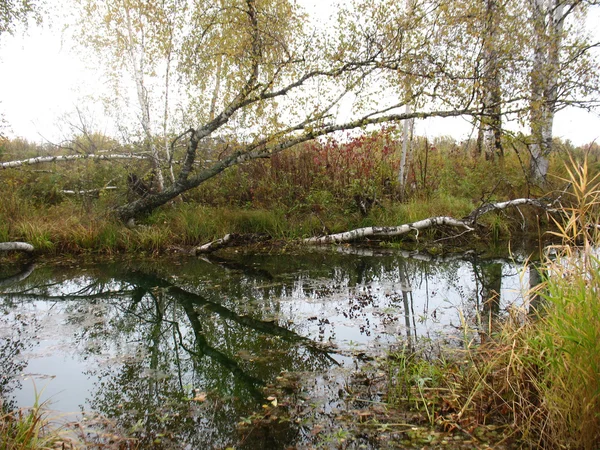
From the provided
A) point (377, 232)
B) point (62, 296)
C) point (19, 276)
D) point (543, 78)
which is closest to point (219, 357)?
point (62, 296)

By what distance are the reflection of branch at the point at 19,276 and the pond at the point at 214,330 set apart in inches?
0.7

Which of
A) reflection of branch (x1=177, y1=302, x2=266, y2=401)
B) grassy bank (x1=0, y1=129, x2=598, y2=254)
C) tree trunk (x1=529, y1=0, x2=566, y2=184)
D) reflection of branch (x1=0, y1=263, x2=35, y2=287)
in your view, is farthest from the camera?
grassy bank (x1=0, y1=129, x2=598, y2=254)

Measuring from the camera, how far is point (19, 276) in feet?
23.4

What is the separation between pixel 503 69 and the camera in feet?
24.6

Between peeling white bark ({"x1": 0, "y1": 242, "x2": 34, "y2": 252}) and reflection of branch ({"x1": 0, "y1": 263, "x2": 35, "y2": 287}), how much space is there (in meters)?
0.41

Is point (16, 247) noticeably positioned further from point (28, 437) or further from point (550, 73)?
point (550, 73)

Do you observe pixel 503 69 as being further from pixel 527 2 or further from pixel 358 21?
pixel 527 2

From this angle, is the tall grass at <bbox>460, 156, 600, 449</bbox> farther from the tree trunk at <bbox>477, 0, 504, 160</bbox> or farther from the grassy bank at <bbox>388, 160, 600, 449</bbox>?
the tree trunk at <bbox>477, 0, 504, 160</bbox>

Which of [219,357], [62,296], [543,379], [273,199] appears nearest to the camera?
[543,379]

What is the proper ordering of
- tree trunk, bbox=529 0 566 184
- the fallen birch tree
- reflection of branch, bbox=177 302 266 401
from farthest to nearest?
the fallen birch tree < tree trunk, bbox=529 0 566 184 < reflection of branch, bbox=177 302 266 401

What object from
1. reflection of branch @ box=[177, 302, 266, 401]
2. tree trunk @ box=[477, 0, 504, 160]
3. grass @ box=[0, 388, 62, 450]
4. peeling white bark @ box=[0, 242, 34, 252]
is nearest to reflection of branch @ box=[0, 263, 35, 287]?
peeling white bark @ box=[0, 242, 34, 252]

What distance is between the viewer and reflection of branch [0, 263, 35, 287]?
675 centimetres

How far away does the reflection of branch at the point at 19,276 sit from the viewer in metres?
6.75

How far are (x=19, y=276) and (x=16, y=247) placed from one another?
3.59ft
